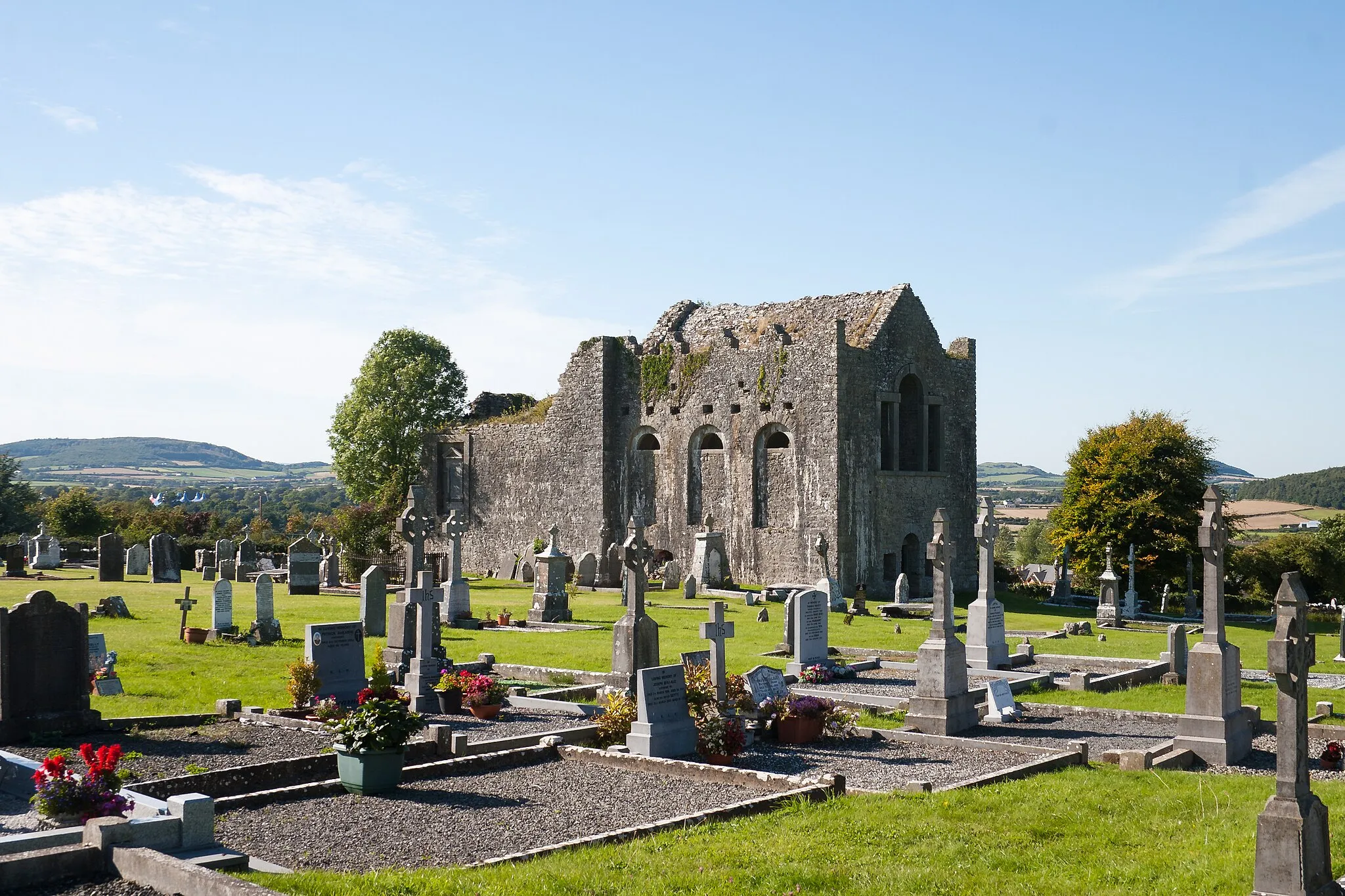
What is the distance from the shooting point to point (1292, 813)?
249 inches

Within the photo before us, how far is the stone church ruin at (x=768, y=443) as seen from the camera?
119ft

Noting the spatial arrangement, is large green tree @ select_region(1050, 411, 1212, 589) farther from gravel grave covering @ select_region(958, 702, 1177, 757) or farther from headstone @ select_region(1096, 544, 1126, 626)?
gravel grave covering @ select_region(958, 702, 1177, 757)

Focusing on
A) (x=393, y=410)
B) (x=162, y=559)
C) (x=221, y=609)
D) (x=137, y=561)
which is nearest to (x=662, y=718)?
(x=221, y=609)

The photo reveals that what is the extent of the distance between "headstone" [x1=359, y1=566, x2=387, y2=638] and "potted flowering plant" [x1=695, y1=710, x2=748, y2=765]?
440 inches

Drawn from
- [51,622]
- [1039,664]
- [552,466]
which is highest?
[552,466]

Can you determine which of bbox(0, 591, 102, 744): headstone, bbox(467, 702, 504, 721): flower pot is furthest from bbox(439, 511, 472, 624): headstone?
bbox(0, 591, 102, 744): headstone

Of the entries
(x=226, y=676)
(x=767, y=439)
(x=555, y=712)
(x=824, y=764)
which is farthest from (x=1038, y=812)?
(x=767, y=439)

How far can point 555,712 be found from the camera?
14883 millimetres

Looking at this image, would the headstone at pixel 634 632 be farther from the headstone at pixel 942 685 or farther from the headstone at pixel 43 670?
the headstone at pixel 43 670

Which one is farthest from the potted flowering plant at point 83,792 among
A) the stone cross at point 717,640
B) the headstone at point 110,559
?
the headstone at point 110,559

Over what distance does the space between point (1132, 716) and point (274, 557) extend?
121 ft

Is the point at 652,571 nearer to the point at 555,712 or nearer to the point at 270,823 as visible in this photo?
the point at 555,712

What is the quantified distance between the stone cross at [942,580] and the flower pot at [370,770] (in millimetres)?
6138

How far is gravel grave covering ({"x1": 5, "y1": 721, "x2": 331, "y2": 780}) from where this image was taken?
11141 millimetres
